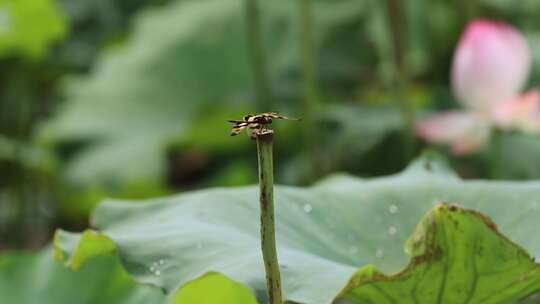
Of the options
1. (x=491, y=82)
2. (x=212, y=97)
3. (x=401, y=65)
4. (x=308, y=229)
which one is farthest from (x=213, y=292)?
(x=212, y=97)

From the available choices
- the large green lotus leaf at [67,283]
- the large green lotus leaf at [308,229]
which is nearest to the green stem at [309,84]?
the large green lotus leaf at [308,229]

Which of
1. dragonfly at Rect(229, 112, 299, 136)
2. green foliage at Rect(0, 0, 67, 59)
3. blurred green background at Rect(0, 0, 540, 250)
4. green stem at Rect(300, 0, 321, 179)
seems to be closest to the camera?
dragonfly at Rect(229, 112, 299, 136)

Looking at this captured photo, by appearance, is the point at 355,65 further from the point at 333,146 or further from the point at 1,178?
the point at 1,178

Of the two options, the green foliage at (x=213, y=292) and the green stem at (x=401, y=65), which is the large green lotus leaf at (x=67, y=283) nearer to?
the green foliage at (x=213, y=292)

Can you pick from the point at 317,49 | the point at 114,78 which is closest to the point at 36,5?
the point at 114,78

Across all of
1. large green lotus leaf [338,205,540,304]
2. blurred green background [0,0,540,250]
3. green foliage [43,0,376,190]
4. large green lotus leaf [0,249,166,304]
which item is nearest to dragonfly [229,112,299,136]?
large green lotus leaf [338,205,540,304]

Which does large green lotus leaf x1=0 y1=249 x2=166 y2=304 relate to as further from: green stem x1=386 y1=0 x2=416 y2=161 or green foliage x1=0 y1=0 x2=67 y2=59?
green foliage x1=0 y1=0 x2=67 y2=59

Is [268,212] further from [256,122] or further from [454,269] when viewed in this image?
[454,269]
